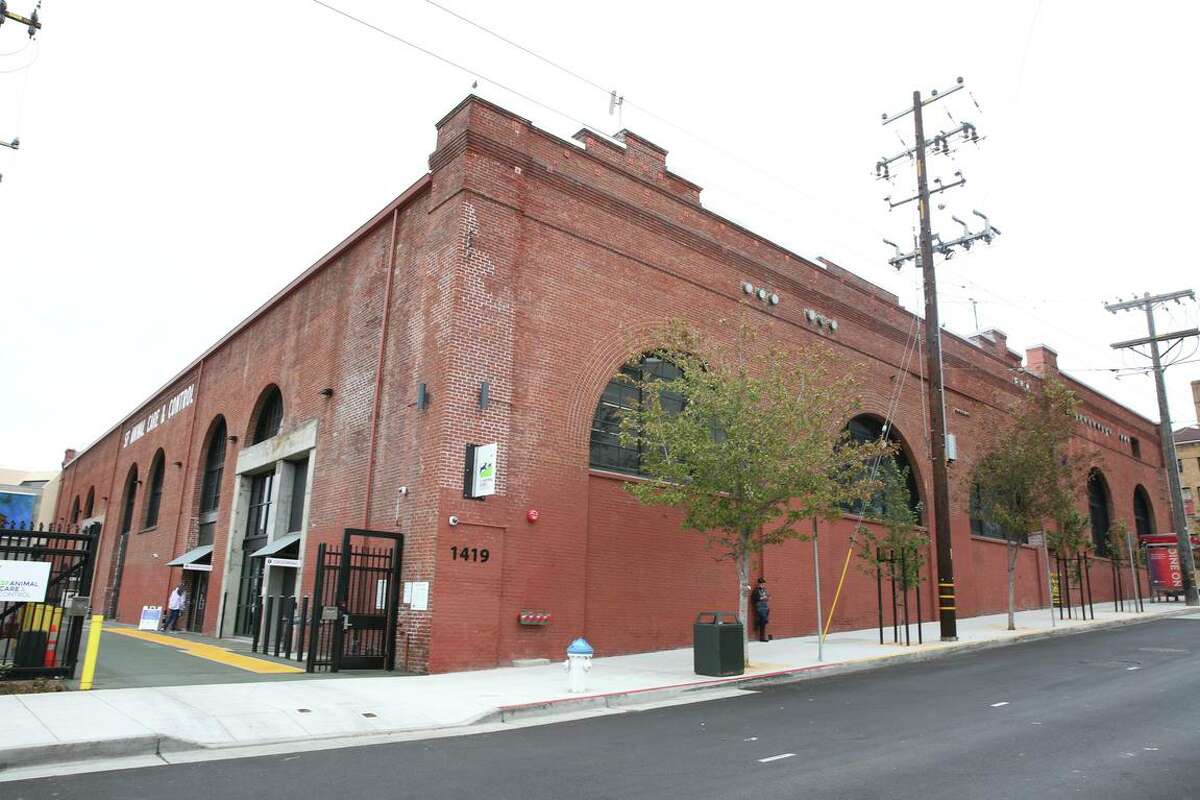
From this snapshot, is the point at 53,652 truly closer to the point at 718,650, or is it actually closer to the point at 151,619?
the point at 718,650

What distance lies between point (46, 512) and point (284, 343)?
52335mm

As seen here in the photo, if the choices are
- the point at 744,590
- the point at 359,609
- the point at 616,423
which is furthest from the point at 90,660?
the point at 616,423

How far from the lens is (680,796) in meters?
7.00

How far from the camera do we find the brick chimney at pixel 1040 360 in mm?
38312

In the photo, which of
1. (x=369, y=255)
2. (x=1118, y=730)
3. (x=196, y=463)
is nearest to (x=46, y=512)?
(x=196, y=463)

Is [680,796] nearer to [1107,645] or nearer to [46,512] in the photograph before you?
[1107,645]

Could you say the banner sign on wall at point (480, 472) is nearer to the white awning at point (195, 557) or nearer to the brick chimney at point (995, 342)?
the white awning at point (195, 557)

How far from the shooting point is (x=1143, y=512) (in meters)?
46.5

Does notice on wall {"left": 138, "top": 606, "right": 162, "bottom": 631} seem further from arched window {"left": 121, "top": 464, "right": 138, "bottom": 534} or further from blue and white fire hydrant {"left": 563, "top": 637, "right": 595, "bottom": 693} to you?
blue and white fire hydrant {"left": 563, "top": 637, "right": 595, "bottom": 693}

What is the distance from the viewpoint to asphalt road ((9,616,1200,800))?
23.4 ft

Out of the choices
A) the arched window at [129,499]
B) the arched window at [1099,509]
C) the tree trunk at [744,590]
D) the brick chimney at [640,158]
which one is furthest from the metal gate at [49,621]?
the arched window at [1099,509]

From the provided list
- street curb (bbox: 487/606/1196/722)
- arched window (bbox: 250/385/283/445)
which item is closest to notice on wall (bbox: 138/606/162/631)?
arched window (bbox: 250/385/283/445)

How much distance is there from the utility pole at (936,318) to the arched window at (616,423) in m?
7.11

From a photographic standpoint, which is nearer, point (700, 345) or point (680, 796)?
point (680, 796)
